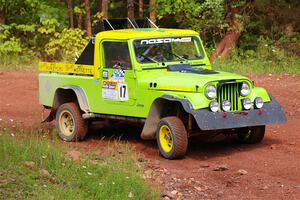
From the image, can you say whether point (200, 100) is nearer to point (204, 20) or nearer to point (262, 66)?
point (262, 66)

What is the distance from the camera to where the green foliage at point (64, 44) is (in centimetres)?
2322

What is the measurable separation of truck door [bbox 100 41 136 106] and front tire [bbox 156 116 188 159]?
81 centimetres

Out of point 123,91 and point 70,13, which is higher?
point 70,13

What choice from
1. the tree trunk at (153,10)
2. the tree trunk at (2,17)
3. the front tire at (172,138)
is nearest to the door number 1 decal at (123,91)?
the front tire at (172,138)

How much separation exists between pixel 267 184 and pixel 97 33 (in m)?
4.58

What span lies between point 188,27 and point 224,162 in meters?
13.7

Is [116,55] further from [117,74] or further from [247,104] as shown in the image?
[247,104]

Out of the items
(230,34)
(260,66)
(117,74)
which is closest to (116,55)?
(117,74)

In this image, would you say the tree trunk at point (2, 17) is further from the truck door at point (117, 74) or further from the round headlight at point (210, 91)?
the round headlight at point (210, 91)

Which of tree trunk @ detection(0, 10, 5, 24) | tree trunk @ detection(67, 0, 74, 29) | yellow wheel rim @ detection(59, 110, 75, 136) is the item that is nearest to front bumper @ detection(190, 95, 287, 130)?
yellow wheel rim @ detection(59, 110, 75, 136)

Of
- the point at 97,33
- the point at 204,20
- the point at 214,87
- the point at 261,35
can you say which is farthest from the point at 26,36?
the point at 214,87

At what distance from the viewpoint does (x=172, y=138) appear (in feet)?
32.1

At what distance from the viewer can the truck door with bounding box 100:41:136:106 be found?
10.7 metres

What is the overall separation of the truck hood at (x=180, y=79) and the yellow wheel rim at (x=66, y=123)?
1.85 meters
